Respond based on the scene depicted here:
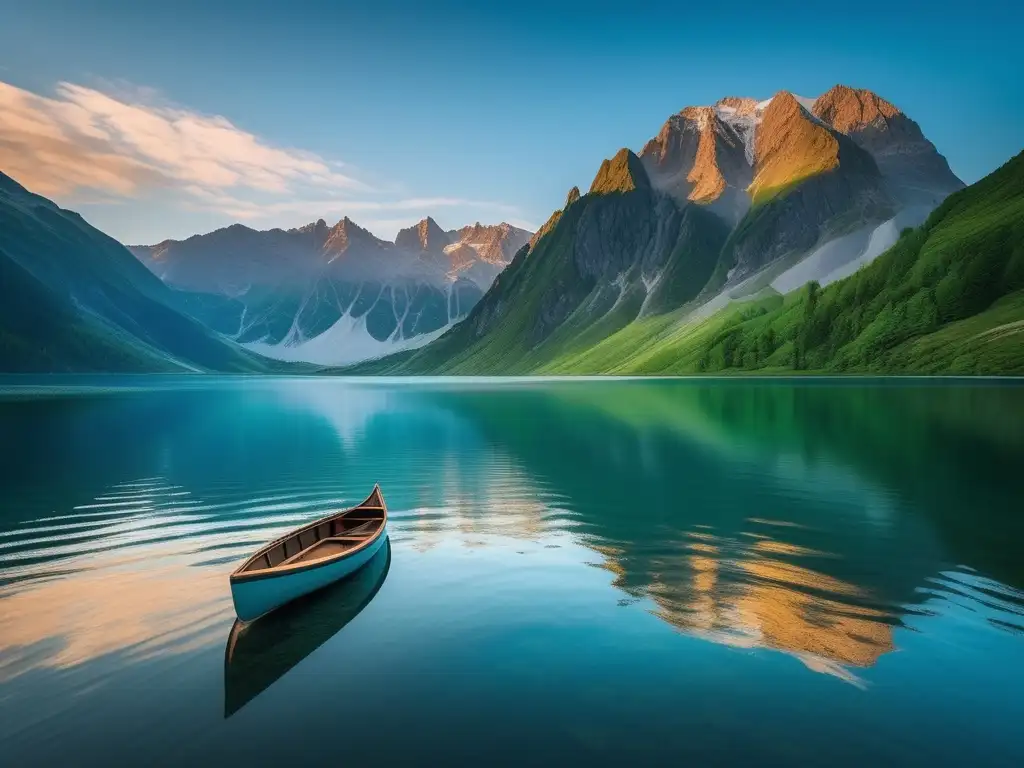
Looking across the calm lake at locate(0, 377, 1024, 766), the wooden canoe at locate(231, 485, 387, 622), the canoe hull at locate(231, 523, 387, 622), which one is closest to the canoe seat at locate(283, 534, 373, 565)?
the wooden canoe at locate(231, 485, 387, 622)

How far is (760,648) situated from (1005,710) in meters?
5.36

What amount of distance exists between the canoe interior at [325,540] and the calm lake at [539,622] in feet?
4.85

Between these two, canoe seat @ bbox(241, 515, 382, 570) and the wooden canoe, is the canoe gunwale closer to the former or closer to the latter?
the wooden canoe

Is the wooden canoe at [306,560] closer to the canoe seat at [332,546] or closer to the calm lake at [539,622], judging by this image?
the canoe seat at [332,546]

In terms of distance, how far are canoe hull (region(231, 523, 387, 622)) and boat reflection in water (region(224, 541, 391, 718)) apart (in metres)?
0.42

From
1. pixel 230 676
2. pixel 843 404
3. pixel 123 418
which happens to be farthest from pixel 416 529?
pixel 843 404

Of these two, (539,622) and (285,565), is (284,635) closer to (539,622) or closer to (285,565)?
(285,565)

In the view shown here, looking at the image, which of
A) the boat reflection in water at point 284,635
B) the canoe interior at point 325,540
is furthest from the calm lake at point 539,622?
the canoe interior at point 325,540

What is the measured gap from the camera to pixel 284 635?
1984 centimetres

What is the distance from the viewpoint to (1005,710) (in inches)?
592

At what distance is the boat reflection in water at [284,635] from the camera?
16.8 metres

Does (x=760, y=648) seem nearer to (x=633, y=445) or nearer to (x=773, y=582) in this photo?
(x=773, y=582)

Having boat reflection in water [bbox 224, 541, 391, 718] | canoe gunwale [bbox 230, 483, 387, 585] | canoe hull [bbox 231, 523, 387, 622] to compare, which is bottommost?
boat reflection in water [bbox 224, 541, 391, 718]

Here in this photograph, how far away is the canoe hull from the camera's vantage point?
19703mm
